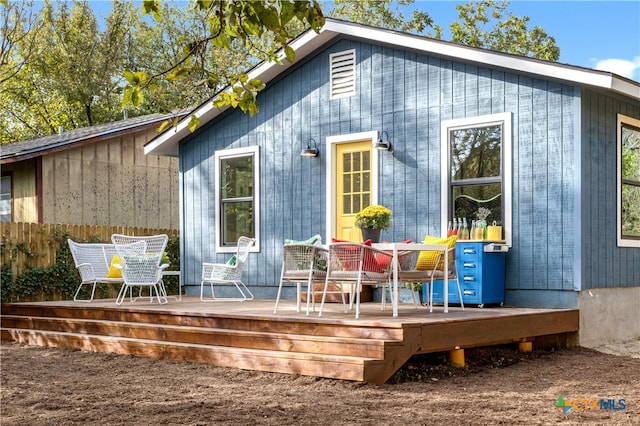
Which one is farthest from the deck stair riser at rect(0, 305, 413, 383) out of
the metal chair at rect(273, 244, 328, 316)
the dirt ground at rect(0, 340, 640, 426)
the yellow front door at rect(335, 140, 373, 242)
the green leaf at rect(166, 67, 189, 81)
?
the green leaf at rect(166, 67, 189, 81)

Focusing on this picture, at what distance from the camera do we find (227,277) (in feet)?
32.2

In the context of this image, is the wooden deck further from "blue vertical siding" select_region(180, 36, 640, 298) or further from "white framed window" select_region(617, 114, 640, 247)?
"white framed window" select_region(617, 114, 640, 247)

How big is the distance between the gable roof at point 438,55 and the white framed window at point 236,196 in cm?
71

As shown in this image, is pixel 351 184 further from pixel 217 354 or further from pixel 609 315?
pixel 217 354

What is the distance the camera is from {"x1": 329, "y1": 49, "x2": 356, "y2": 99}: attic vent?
9898 mm

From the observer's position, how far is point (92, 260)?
10.5 metres

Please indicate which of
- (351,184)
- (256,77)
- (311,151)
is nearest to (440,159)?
(351,184)

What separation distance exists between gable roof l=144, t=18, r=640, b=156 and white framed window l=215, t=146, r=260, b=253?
71 cm

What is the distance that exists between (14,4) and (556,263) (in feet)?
53.6

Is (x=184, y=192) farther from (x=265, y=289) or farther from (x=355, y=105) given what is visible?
(x=355, y=105)

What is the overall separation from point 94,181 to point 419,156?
7438mm

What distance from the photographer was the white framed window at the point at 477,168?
27.8 feet

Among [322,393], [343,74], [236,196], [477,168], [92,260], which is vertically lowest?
[322,393]

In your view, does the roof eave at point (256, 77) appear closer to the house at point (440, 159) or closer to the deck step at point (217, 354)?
the house at point (440, 159)
